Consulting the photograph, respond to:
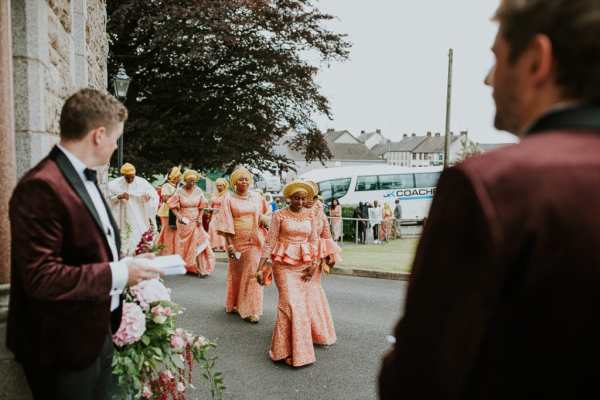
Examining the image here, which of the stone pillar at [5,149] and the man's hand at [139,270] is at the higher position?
the stone pillar at [5,149]

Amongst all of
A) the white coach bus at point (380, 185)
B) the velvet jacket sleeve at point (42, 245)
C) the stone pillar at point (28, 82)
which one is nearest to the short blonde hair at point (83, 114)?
the velvet jacket sleeve at point (42, 245)

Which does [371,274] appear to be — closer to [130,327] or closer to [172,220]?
[172,220]

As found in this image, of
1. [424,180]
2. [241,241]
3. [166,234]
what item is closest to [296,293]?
[241,241]

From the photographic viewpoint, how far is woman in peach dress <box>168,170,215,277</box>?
10.7m

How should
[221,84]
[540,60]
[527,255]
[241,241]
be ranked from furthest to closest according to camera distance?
[221,84] < [241,241] < [540,60] < [527,255]

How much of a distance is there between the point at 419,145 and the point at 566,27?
125914mm

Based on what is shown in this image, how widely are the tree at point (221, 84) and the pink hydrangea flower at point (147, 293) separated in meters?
12.7

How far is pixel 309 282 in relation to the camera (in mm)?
5895

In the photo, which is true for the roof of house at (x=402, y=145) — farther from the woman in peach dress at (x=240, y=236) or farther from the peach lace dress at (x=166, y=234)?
the woman in peach dress at (x=240, y=236)

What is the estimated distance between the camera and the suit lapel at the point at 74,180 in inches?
85.5

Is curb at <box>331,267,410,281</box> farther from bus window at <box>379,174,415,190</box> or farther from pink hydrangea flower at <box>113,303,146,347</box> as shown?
bus window at <box>379,174,415,190</box>

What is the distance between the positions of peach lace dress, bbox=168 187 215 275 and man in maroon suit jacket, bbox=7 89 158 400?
8.46 meters

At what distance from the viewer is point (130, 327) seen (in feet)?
9.89

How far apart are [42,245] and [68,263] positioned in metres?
0.16
